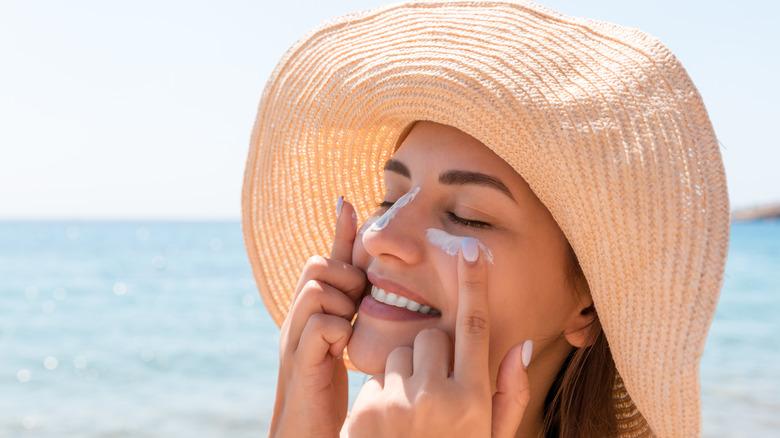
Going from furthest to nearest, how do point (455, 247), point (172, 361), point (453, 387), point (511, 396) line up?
1. point (172, 361)
2. point (455, 247)
3. point (511, 396)
4. point (453, 387)

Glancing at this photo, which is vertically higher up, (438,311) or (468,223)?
(468,223)

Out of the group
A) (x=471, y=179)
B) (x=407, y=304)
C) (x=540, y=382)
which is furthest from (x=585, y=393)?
(x=471, y=179)

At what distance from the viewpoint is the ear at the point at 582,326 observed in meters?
2.02

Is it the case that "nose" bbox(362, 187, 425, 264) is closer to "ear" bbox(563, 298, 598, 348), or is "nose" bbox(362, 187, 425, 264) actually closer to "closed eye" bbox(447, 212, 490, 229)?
"closed eye" bbox(447, 212, 490, 229)

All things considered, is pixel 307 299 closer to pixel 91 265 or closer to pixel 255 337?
pixel 255 337

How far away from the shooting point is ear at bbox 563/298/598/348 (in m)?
2.02

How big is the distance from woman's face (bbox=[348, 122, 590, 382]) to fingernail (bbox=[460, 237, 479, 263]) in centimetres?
7

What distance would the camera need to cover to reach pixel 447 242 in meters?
1.75

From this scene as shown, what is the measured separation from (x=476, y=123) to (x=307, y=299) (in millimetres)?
698

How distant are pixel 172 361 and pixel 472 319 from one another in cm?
911

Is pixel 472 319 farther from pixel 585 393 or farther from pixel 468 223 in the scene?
pixel 585 393

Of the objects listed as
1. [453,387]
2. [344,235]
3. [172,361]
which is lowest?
[453,387]

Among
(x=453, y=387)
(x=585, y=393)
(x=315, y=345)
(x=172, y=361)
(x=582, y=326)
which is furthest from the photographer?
(x=172, y=361)

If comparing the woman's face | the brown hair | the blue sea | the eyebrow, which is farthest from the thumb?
the blue sea
